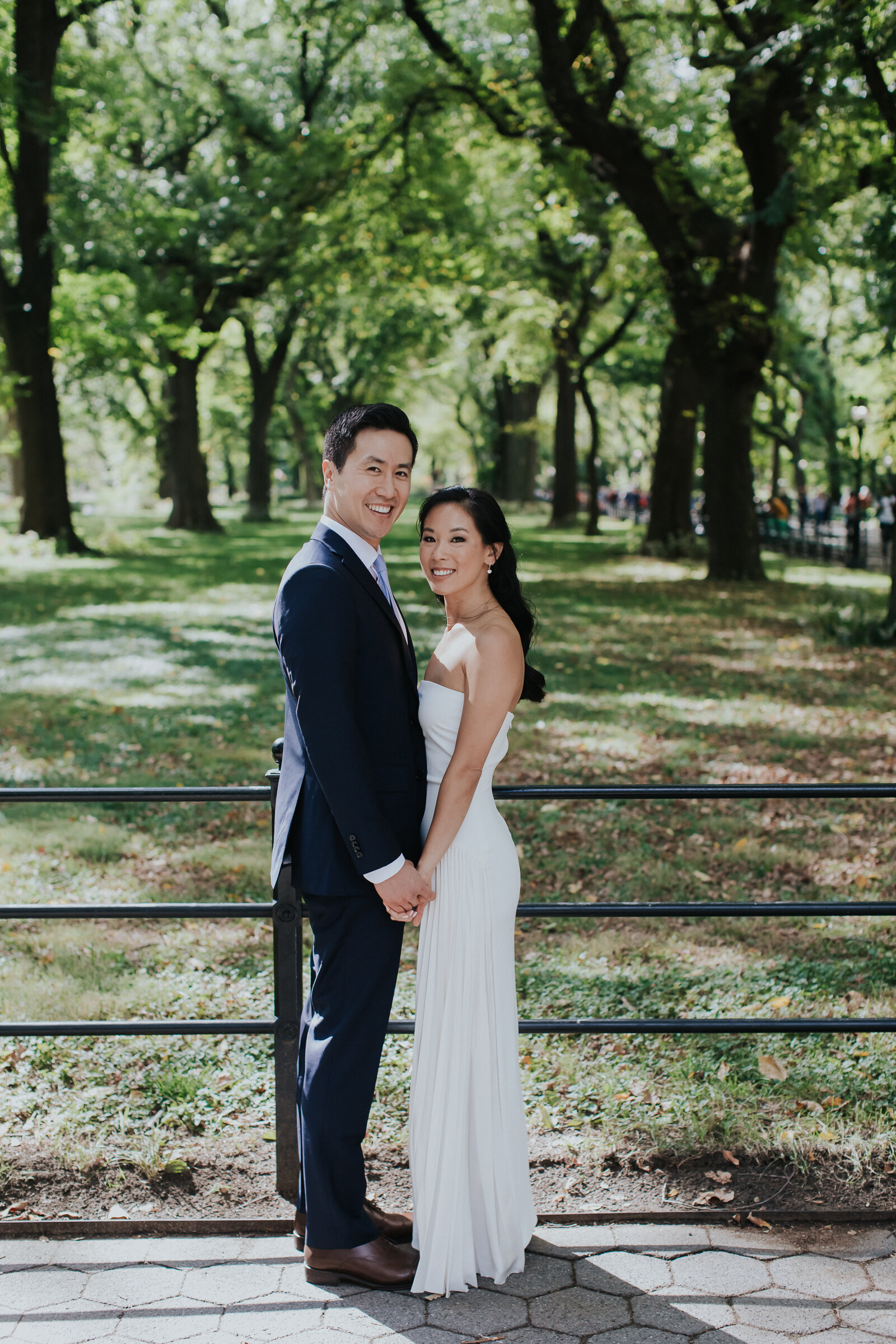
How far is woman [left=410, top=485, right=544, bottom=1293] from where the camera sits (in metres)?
3.10

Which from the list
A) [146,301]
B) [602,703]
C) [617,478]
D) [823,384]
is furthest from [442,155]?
[617,478]

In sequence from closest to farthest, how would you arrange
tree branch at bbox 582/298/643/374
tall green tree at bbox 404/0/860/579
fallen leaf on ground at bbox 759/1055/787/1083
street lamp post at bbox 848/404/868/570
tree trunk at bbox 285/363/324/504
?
fallen leaf on ground at bbox 759/1055/787/1083, tall green tree at bbox 404/0/860/579, street lamp post at bbox 848/404/868/570, tree branch at bbox 582/298/643/374, tree trunk at bbox 285/363/324/504

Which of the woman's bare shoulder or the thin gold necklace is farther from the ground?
the thin gold necklace

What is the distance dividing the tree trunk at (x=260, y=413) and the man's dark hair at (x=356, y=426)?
38.3 m

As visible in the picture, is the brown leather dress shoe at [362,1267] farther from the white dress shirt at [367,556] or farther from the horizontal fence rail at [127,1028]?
the white dress shirt at [367,556]

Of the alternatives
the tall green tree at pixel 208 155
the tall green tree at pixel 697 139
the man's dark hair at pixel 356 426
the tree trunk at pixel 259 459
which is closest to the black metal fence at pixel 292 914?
the man's dark hair at pixel 356 426

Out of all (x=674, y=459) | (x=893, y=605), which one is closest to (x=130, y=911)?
(x=893, y=605)

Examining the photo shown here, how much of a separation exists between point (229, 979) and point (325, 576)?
3.01m

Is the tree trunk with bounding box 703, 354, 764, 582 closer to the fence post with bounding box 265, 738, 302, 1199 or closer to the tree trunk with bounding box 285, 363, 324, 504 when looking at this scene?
the fence post with bounding box 265, 738, 302, 1199

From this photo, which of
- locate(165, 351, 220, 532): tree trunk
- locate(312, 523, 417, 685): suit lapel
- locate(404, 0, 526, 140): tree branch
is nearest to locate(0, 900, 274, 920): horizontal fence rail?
locate(312, 523, 417, 685): suit lapel

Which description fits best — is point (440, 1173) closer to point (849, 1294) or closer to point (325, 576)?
point (849, 1294)

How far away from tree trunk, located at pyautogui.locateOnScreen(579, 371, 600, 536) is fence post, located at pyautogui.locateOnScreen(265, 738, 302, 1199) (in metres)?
30.8

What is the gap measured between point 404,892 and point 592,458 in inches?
1257

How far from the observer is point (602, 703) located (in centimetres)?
1092
